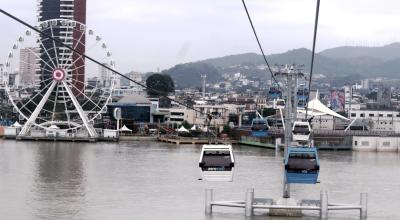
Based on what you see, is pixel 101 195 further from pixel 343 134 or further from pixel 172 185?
pixel 343 134

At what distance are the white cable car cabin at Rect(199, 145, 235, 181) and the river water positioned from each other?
1.28 meters

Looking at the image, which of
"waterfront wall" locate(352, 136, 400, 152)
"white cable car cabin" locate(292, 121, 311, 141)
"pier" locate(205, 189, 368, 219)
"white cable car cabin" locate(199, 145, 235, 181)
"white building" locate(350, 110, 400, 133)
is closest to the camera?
"white cable car cabin" locate(199, 145, 235, 181)

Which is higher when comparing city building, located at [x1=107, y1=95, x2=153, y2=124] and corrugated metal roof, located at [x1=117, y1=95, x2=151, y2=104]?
corrugated metal roof, located at [x1=117, y1=95, x2=151, y2=104]

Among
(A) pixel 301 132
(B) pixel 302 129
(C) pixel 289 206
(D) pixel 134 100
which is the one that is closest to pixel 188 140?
(D) pixel 134 100

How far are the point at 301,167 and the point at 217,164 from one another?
4.13 feet

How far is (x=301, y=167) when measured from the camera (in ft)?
45.9

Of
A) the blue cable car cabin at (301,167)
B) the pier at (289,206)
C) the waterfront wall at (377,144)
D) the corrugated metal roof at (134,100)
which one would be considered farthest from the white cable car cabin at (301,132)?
the corrugated metal roof at (134,100)

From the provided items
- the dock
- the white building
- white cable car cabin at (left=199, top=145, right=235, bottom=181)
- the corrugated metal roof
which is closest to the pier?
white cable car cabin at (left=199, top=145, right=235, bottom=181)

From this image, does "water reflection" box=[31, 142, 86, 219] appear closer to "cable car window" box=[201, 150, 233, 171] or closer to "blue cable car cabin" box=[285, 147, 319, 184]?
"cable car window" box=[201, 150, 233, 171]

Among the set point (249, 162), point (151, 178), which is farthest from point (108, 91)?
point (151, 178)

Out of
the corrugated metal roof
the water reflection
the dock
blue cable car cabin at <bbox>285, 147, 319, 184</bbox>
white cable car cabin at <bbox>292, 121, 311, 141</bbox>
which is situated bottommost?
the water reflection

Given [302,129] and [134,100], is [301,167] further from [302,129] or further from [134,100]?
[134,100]

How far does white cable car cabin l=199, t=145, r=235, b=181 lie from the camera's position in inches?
544

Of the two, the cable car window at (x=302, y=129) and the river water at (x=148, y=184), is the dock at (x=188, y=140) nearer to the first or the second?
the river water at (x=148, y=184)
